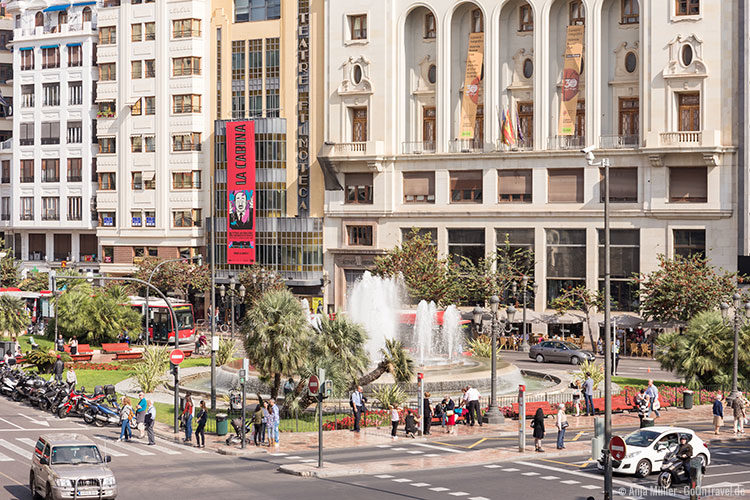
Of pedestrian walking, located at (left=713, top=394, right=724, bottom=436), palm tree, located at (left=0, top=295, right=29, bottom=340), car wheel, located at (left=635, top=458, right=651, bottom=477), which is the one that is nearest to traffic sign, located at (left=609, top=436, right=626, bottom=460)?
car wheel, located at (left=635, top=458, right=651, bottom=477)

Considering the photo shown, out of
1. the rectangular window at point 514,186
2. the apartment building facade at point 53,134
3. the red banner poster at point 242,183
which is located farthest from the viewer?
the apartment building facade at point 53,134

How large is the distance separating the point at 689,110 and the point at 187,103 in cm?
4459

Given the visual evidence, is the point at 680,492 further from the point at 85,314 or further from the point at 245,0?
the point at 245,0

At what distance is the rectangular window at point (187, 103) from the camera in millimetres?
100438

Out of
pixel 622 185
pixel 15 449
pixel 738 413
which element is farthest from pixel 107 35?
pixel 738 413

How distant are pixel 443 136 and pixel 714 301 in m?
27.1

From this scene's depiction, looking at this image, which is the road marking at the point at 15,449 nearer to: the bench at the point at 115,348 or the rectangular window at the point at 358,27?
the bench at the point at 115,348

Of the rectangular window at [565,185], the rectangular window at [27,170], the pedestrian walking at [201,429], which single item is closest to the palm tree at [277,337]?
the pedestrian walking at [201,429]

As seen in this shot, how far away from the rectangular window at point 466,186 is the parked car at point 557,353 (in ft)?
70.5

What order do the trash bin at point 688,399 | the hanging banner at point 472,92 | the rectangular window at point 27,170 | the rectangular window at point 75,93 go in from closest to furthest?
the trash bin at point 688,399 < the hanging banner at point 472,92 < the rectangular window at point 75,93 < the rectangular window at point 27,170

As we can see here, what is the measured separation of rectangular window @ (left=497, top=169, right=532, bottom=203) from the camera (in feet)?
282

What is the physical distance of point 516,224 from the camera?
86188 mm

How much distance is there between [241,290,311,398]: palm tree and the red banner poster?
54.7 meters

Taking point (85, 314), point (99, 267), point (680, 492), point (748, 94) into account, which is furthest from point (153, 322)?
point (680, 492)
